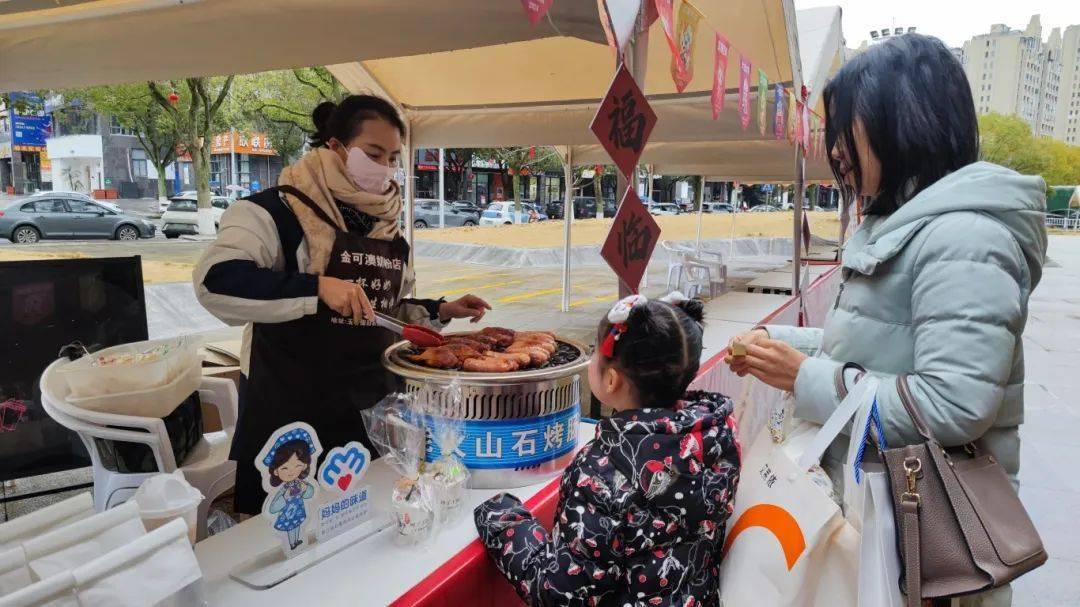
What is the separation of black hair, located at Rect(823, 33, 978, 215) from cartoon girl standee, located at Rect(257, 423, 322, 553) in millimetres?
1291

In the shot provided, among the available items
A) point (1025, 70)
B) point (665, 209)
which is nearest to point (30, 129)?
point (665, 209)

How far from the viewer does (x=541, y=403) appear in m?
1.67

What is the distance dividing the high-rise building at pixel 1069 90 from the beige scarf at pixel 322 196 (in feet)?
351

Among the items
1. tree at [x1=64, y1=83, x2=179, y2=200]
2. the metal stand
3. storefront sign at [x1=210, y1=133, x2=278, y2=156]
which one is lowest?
the metal stand

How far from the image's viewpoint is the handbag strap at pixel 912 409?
112cm

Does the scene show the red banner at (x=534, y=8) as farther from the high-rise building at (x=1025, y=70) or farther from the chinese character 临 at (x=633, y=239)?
the high-rise building at (x=1025, y=70)

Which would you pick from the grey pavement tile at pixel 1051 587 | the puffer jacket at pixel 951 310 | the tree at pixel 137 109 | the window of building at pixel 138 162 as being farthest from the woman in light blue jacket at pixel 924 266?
the window of building at pixel 138 162

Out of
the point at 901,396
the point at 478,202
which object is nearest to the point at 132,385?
the point at 901,396

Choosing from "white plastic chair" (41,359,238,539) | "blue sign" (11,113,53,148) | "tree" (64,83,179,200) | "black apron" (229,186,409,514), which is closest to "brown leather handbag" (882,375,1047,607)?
"black apron" (229,186,409,514)

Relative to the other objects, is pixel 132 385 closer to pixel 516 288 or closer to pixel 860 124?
pixel 860 124

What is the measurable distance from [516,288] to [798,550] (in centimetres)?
1220

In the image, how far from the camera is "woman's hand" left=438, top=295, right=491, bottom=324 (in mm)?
2359

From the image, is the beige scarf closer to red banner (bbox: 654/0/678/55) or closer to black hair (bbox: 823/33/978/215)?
red banner (bbox: 654/0/678/55)

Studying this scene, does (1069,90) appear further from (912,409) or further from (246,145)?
(912,409)
